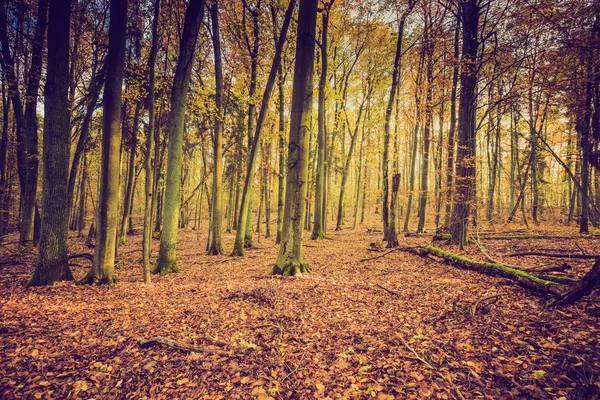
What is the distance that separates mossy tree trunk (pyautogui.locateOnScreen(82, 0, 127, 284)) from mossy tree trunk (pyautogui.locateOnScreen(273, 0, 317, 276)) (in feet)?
14.9

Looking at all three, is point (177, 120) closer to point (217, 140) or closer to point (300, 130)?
point (217, 140)

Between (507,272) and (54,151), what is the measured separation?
11.2 metres

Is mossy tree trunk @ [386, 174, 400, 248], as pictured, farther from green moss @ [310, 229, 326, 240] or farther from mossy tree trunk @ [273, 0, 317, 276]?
mossy tree trunk @ [273, 0, 317, 276]

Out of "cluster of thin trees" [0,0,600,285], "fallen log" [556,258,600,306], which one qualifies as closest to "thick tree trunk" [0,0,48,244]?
"cluster of thin trees" [0,0,600,285]

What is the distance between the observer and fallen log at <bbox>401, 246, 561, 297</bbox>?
4784 millimetres

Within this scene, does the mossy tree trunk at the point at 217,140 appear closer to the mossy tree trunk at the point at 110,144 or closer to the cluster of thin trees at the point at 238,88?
the cluster of thin trees at the point at 238,88

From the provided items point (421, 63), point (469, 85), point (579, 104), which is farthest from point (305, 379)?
point (421, 63)

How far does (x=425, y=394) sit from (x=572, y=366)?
167cm

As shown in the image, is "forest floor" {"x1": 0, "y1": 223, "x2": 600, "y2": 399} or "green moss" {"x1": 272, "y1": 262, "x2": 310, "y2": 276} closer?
"forest floor" {"x1": 0, "y1": 223, "x2": 600, "y2": 399}

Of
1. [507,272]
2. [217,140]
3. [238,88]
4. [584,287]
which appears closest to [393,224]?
[507,272]

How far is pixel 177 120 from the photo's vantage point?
8.49 m

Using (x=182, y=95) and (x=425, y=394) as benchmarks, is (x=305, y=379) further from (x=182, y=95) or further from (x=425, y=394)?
(x=182, y=95)

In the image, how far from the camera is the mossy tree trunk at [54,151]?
657 centimetres

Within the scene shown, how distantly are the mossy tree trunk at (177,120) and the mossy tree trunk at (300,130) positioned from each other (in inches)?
139
